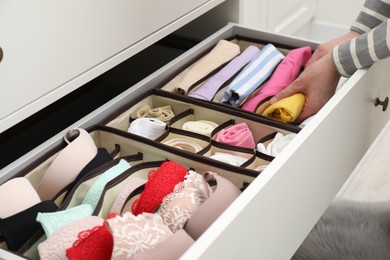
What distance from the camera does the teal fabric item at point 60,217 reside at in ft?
2.31

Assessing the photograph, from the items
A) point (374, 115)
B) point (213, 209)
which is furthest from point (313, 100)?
point (213, 209)

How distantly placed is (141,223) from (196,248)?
0.39 ft

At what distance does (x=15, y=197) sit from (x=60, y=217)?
7 centimetres

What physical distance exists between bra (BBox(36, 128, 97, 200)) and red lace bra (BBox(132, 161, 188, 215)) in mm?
105

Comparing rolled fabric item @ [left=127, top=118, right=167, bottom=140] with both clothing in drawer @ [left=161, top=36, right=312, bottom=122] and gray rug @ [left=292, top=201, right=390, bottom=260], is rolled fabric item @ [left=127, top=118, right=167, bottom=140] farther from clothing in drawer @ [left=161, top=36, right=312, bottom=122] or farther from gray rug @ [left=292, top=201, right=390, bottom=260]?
gray rug @ [left=292, top=201, right=390, bottom=260]

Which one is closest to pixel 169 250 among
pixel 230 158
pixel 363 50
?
pixel 230 158

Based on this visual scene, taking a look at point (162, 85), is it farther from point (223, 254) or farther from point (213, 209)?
point (223, 254)

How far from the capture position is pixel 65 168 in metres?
0.82

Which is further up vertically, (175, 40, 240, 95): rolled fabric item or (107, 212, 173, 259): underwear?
(175, 40, 240, 95): rolled fabric item

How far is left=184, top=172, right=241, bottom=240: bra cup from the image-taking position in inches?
27.4

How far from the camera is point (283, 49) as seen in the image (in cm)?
120

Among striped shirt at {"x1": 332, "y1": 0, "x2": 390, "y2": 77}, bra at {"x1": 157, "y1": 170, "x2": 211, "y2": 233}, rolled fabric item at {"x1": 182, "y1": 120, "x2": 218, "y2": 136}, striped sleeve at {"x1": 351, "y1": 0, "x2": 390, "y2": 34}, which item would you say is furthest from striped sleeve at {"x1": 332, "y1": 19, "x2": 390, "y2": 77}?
bra at {"x1": 157, "y1": 170, "x2": 211, "y2": 233}

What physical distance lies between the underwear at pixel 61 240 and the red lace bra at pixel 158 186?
0.09 m

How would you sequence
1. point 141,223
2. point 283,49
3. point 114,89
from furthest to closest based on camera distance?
point 114,89 → point 283,49 → point 141,223
